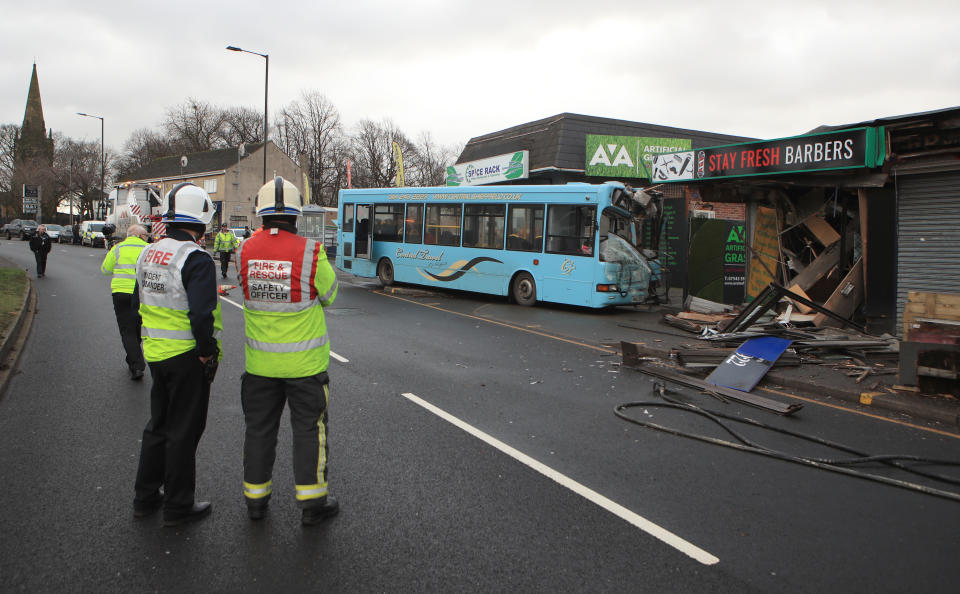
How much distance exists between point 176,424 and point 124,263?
14.0 ft

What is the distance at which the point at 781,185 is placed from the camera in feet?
41.4

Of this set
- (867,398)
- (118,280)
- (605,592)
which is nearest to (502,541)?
(605,592)

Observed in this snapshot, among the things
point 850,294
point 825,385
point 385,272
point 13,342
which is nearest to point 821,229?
point 850,294

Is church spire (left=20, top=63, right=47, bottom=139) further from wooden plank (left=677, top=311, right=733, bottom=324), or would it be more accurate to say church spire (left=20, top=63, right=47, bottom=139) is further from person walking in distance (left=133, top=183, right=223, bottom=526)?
person walking in distance (left=133, top=183, right=223, bottom=526)

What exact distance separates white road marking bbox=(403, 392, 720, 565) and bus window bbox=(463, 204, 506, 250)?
10.4 metres

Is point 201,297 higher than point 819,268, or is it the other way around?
point 819,268

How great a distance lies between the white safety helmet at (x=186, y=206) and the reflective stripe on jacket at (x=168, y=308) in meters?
0.16

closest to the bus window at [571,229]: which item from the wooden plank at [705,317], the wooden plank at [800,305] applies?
the wooden plank at [705,317]

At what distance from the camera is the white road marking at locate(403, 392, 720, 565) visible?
343 cm

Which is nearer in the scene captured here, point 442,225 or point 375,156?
point 442,225

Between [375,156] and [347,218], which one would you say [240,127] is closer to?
[375,156]

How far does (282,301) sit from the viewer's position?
11.9 ft

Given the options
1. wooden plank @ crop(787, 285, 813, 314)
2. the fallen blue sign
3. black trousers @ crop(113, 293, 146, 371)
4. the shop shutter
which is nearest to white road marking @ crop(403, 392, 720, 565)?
the fallen blue sign

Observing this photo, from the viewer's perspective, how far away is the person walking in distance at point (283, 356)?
3.61 metres
